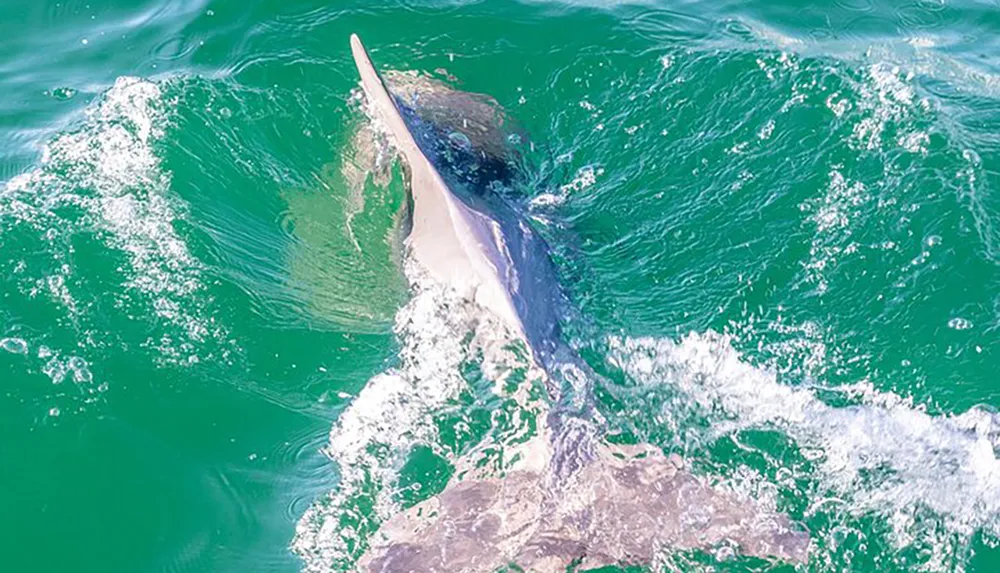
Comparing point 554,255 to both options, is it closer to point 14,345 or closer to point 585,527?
point 585,527

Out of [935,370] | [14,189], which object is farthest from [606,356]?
[14,189]

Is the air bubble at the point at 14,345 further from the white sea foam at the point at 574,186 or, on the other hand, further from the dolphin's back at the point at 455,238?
the white sea foam at the point at 574,186

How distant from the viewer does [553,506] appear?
673 centimetres

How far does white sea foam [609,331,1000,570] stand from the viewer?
278 inches

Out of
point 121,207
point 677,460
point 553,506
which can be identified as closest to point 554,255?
point 677,460

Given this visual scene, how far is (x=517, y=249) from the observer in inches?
322

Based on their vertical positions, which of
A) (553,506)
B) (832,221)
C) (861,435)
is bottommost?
(861,435)

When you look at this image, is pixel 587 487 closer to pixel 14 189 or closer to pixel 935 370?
pixel 935 370

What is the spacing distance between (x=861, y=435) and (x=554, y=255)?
2.91 m

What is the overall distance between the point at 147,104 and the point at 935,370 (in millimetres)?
8018

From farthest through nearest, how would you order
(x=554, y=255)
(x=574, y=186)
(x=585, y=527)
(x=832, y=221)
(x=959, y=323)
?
(x=574, y=186), (x=832, y=221), (x=554, y=255), (x=959, y=323), (x=585, y=527)

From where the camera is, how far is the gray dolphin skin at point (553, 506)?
661 centimetres

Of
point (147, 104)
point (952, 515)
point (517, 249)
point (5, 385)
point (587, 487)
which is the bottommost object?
point (952, 515)

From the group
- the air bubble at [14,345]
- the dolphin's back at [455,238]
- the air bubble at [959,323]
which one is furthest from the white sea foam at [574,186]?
the air bubble at [14,345]
